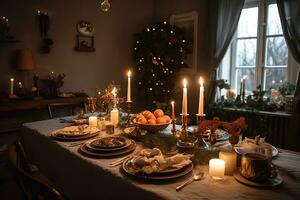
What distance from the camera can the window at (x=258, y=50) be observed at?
3.41 metres

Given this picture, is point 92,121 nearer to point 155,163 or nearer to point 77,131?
point 77,131

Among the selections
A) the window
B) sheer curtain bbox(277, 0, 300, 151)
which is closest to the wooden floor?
sheer curtain bbox(277, 0, 300, 151)

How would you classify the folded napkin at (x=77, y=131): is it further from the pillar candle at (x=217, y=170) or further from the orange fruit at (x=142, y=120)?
the pillar candle at (x=217, y=170)

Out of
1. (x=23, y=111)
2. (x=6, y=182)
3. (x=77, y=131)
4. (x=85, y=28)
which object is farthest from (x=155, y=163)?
(x=85, y=28)

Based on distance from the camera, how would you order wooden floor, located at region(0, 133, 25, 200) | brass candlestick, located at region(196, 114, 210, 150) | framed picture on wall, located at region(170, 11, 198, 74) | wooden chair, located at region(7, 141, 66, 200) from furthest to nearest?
1. framed picture on wall, located at region(170, 11, 198, 74)
2. wooden floor, located at region(0, 133, 25, 200)
3. brass candlestick, located at region(196, 114, 210, 150)
4. wooden chair, located at region(7, 141, 66, 200)

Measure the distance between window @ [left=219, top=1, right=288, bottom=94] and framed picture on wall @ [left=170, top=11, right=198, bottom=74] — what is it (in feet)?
1.53

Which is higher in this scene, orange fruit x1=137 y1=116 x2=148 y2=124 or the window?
the window

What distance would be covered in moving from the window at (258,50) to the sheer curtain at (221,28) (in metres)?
0.22

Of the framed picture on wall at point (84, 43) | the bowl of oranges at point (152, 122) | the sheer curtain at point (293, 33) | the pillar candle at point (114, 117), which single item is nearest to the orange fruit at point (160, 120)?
the bowl of oranges at point (152, 122)

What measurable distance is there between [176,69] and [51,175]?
9.29 ft

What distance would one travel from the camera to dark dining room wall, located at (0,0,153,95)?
10.5 ft

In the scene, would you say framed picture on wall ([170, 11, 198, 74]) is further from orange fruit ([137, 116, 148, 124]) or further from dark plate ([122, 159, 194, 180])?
dark plate ([122, 159, 194, 180])

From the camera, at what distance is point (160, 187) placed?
1055 millimetres

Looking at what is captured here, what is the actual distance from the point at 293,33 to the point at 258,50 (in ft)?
1.78
